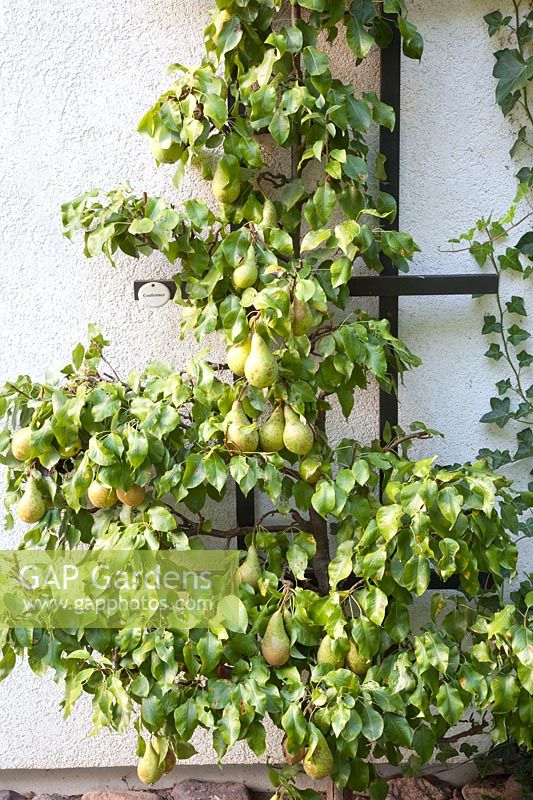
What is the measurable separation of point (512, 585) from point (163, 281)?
160cm

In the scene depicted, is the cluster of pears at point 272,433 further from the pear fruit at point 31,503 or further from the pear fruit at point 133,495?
the pear fruit at point 31,503

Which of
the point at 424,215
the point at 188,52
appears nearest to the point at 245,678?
the point at 424,215

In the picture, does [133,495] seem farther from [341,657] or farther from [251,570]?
[341,657]

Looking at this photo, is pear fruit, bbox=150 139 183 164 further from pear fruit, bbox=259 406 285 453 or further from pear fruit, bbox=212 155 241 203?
pear fruit, bbox=259 406 285 453

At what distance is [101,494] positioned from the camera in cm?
245

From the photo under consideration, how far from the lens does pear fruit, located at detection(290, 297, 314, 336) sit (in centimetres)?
228

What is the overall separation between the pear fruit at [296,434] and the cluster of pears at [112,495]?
478 mm

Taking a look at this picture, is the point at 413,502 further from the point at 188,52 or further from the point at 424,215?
the point at 188,52

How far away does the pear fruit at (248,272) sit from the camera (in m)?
2.38

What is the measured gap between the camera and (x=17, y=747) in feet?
10.4

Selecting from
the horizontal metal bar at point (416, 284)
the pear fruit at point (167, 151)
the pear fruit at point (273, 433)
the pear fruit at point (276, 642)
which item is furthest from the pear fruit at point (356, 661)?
the pear fruit at point (167, 151)

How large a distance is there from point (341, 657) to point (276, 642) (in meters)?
0.18

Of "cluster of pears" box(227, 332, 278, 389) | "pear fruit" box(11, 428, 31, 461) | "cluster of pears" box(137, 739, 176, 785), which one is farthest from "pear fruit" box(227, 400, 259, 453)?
"cluster of pears" box(137, 739, 176, 785)

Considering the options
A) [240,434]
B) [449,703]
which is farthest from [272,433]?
[449,703]
